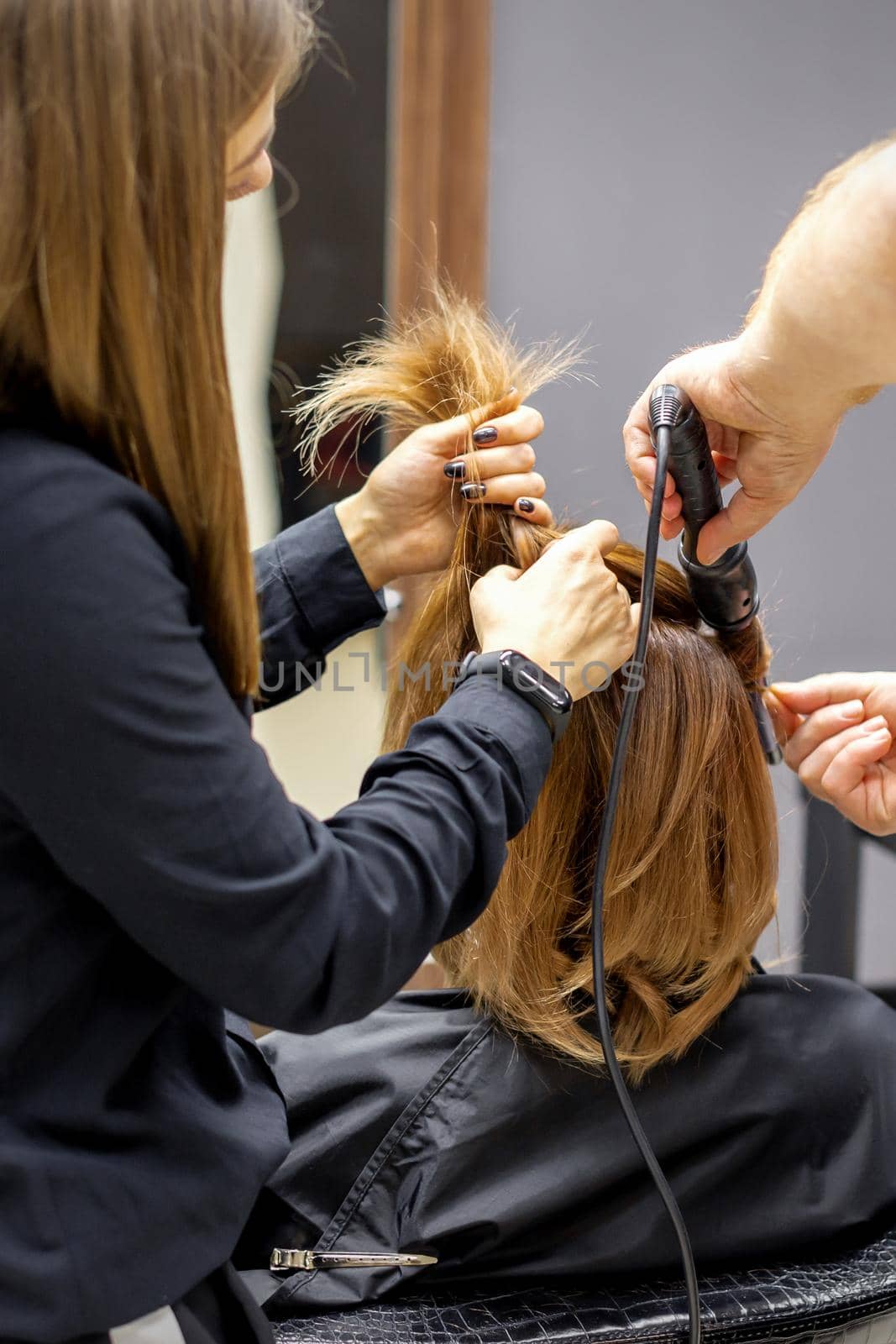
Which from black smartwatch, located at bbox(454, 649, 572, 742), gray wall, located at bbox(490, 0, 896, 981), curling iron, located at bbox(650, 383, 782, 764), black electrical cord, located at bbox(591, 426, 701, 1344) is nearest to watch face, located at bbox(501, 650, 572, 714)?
black smartwatch, located at bbox(454, 649, 572, 742)

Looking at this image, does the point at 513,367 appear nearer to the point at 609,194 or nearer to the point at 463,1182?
the point at 463,1182

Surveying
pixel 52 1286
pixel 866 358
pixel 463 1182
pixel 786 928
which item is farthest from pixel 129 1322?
pixel 786 928

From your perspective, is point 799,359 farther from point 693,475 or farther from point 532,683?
point 532,683

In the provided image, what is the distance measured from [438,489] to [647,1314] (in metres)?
0.76

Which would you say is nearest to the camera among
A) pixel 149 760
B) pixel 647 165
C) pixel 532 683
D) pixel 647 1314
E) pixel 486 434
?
pixel 149 760

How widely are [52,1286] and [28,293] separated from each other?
1.82 feet

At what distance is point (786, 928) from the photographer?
2.47 meters

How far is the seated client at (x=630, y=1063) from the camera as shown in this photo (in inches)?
42.2

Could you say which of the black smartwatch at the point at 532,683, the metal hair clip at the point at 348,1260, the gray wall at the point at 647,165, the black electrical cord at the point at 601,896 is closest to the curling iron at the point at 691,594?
the black electrical cord at the point at 601,896

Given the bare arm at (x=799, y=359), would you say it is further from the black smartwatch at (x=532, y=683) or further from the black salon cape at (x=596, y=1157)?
the black salon cape at (x=596, y=1157)

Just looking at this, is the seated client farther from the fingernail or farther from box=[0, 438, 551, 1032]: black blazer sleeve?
box=[0, 438, 551, 1032]: black blazer sleeve

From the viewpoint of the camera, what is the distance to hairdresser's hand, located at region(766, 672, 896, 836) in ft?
3.82

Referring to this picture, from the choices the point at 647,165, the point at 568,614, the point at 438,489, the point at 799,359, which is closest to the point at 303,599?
the point at 438,489

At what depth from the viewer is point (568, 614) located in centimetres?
91
